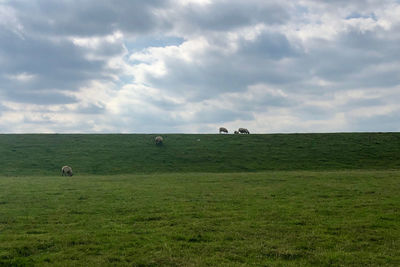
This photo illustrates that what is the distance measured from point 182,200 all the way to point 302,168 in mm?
28993

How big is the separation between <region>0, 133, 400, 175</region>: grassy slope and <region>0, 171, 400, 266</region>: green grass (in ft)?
75.4

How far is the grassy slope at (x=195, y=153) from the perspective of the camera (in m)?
45.9

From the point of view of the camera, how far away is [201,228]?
13578 mm

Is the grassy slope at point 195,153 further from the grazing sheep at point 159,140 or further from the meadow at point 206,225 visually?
the meadow at point 206,225

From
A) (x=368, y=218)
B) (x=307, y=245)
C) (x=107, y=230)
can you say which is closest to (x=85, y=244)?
(x=107, y=230)

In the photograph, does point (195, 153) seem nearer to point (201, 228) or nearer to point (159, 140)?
point (159, 140)

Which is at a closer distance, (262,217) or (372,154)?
(262,217)

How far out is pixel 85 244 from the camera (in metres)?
11.7

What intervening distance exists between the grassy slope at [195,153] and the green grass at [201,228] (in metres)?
23.0

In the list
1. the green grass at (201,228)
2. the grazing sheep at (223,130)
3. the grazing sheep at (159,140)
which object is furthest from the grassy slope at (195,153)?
the green grass at (201,228)

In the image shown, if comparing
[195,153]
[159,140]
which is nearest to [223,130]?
[159,140]

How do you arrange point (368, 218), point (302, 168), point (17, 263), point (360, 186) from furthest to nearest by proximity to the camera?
point (302, 168) → point (360, 186) → point (368, 218) → point (17, 263)

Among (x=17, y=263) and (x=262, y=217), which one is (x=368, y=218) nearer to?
(x=262, y=217)

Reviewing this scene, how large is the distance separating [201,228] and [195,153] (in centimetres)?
4043
